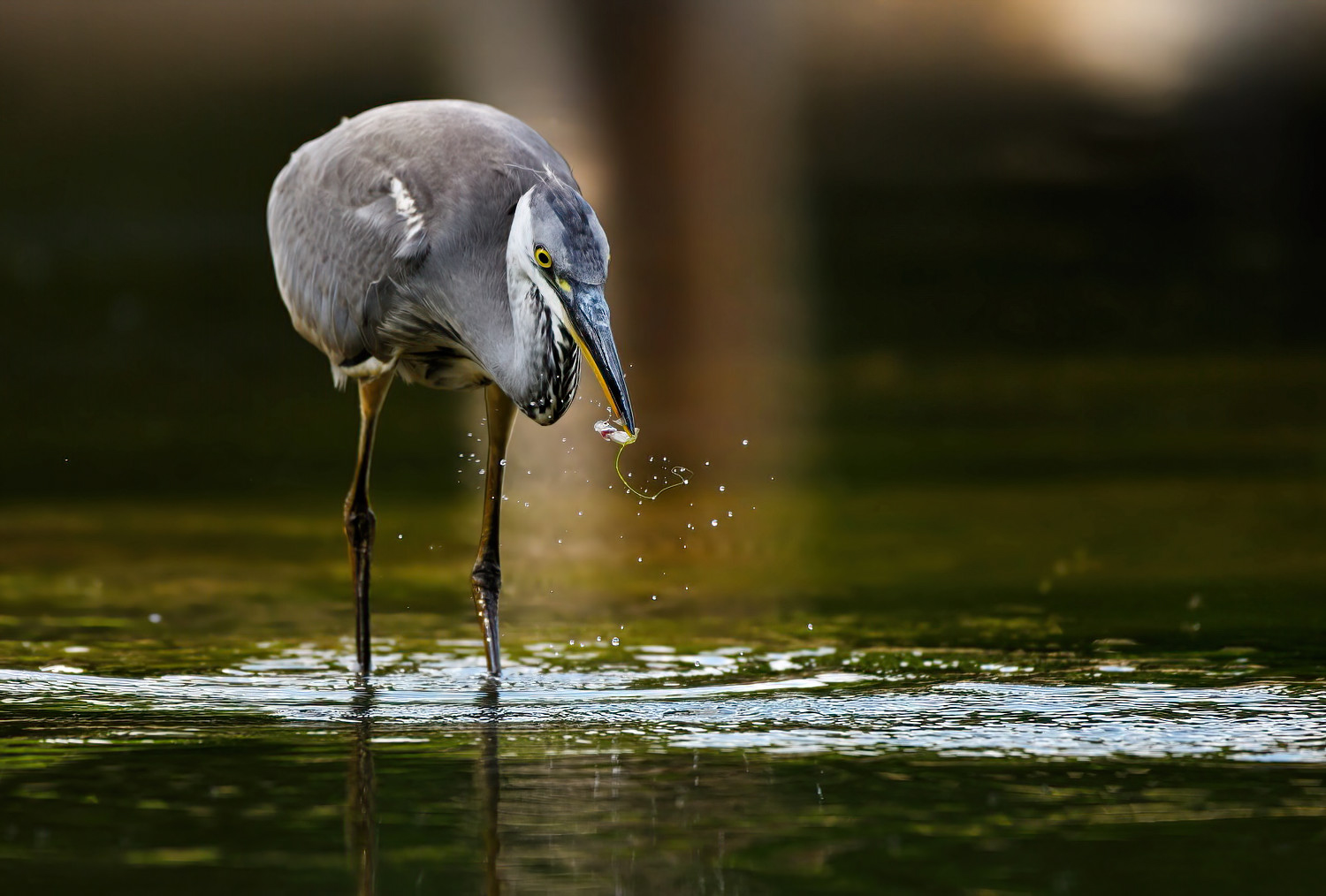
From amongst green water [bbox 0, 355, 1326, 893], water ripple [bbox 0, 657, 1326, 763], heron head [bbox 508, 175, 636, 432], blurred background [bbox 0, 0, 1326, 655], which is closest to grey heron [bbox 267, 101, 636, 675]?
heron head [bbox 508, 175, 636, 432]

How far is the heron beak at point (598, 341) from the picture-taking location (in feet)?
21.1

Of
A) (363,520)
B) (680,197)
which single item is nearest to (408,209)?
(363,520)

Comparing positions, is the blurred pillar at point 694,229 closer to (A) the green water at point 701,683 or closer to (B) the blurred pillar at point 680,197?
(B) the blurred pillar at point 680,197

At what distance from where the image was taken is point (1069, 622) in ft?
27.9

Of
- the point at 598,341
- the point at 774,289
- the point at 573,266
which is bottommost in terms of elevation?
the point at 598,341

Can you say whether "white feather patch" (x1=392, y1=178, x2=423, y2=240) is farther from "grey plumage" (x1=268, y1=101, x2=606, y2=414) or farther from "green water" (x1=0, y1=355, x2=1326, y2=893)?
"green water" (x1=0, y1=355, x2=1326, y2=893)

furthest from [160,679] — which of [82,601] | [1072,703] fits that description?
[1072,703]

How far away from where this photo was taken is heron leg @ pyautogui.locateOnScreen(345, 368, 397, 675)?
8.00m

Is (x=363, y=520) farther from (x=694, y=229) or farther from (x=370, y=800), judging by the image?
(x=694, y=229)

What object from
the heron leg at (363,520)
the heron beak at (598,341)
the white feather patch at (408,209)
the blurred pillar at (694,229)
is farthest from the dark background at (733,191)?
the heron beak at (598,341)

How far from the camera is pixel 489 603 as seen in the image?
7.98 metres

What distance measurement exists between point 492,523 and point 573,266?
1932mm

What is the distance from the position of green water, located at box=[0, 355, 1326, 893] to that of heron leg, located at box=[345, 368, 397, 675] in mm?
151

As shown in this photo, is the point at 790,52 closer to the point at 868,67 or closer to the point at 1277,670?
the point at 868,67
